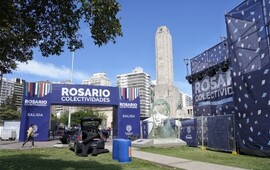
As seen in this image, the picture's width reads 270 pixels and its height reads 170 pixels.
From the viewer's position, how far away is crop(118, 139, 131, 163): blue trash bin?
11966 millimetres

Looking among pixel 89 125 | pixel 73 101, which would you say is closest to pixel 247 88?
pixel 89 125

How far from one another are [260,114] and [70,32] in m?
10.3

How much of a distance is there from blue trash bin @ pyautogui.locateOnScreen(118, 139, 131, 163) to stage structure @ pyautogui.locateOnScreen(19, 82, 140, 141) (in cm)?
1986

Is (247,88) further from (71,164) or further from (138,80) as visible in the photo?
(138,80)

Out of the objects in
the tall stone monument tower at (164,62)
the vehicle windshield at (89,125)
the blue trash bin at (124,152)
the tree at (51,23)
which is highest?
the tall stone monument tower at (164,62)

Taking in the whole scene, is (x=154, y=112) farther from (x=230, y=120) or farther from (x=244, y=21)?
(x=244, y=21)

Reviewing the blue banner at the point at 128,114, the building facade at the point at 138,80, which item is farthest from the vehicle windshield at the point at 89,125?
the building facade at the point at 138,80

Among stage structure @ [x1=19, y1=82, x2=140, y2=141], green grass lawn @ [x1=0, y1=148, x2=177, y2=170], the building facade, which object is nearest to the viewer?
green grass lawn @ [x1=0, y1=148, x2=177, y2=170]

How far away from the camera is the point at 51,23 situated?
26.3 ft

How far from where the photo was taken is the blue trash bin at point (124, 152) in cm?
1197

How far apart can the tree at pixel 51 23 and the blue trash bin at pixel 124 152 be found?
5259 mm

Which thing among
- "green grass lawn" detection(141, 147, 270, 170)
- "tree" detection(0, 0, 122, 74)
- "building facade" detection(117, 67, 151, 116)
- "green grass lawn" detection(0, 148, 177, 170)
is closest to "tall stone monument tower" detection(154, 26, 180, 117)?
"green grass lawn" detection(141, 147, 270, 170)

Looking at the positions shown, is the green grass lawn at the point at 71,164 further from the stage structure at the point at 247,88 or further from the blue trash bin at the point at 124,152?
the stage structure at the point at 247,88

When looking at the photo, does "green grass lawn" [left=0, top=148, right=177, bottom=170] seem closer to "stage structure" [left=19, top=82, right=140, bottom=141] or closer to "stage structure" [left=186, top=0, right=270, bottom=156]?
"stage structure" [left=186, top=0, right=270, bottom=156]
